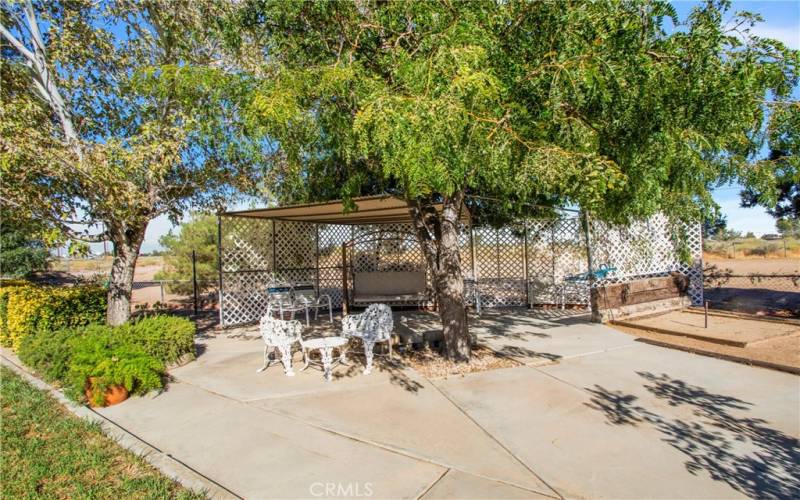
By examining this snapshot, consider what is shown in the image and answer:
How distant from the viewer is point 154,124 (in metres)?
5.66

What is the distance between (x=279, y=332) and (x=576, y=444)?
3.60 m

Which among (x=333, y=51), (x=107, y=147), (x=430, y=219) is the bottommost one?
(x=430, y=219)

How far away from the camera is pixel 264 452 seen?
3320 millimetres

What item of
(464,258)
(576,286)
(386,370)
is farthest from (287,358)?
(576,286)

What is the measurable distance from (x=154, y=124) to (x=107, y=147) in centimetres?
71

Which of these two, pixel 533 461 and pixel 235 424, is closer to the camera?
pixel 533 461

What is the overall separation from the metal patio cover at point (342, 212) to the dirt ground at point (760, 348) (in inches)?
168

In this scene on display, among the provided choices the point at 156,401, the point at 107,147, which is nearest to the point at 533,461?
the point at 156,401

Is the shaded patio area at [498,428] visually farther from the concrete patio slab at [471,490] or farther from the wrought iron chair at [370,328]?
the wrought iron chair at [370,328]

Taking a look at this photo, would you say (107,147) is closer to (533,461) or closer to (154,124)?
(154,124)

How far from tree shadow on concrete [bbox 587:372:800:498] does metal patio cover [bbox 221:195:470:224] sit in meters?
3.99

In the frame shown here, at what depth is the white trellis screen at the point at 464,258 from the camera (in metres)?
9.60

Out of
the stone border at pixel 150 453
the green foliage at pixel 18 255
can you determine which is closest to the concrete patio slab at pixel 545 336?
the stone border at pixel 150 453

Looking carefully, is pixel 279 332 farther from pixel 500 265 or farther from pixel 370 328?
pixel 500 265
